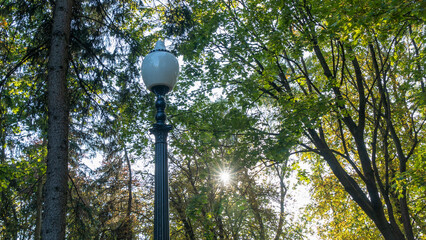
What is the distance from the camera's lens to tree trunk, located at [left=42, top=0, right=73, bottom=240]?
14.2ft

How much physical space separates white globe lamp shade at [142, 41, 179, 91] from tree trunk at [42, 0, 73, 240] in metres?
1.93

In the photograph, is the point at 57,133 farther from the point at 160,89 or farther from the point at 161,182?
the point at 161,182

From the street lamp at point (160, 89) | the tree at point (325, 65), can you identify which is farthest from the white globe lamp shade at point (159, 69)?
the tree at point (325, 65)

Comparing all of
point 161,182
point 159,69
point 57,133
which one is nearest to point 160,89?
point 159,69

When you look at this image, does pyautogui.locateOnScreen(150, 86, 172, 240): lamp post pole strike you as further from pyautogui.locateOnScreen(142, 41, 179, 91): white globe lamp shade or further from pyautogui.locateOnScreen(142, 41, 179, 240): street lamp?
pyautogui.locateOnScreen(142, 41, 179, 91): white globe lamp shade

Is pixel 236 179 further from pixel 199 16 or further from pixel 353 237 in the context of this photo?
pixel 199 16

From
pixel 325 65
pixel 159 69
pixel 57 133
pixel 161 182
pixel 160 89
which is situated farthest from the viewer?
pixel 325 65

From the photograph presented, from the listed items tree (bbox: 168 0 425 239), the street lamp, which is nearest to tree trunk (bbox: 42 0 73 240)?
the street lamp

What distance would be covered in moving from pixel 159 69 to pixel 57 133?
212 cm

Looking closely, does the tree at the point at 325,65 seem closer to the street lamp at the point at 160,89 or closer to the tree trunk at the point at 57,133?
the tree trunk at the point at 57,133

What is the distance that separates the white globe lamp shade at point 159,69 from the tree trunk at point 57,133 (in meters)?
1.93

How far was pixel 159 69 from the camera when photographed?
11.4ft

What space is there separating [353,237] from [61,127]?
12.1 m

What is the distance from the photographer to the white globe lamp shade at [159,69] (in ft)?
11.4
